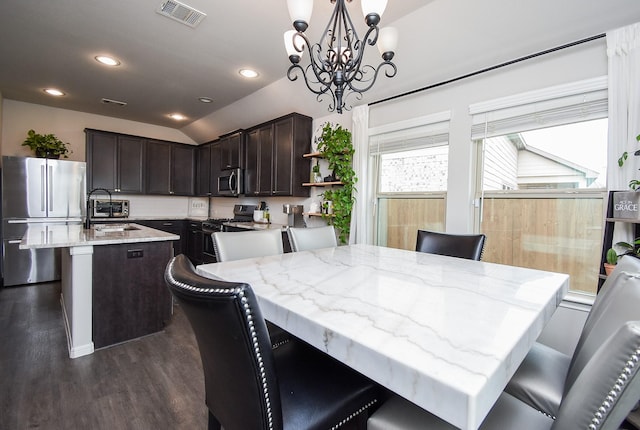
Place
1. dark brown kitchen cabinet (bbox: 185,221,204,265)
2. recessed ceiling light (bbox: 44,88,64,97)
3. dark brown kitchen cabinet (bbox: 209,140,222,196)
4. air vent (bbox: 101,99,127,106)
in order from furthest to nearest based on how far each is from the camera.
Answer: dark brown kitchen cabinet (bbox: 209,140,222,196)
dark brown kitchen cabinet (bbox: 185,221,204,265)
air vent (bbox: 101,99,127,106)
recessed ceiling light (bbox: 44,88,64,97)

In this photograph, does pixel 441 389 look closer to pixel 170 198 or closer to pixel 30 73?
pixel 30 73

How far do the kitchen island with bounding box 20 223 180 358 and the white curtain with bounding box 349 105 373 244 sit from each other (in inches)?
75.4

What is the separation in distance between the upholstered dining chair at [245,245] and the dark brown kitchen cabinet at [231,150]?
3009 millimetres

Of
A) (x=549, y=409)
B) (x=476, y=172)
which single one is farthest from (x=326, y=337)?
(x=476, y=172)

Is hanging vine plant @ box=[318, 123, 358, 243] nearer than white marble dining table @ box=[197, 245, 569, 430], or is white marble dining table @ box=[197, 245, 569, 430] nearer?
white marble dining table @ box=[197, 245, 569, 430]

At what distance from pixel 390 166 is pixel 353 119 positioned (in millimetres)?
680

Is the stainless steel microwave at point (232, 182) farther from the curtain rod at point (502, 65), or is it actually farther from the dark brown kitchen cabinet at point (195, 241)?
the curtain rod at point (502, 65)

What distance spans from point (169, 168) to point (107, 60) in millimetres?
2684

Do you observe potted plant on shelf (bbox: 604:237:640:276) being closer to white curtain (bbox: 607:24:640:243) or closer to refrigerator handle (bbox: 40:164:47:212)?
white curtain (bbox: 607:24:640:243)

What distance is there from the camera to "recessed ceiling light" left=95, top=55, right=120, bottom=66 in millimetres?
3092

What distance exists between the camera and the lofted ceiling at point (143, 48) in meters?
2.29

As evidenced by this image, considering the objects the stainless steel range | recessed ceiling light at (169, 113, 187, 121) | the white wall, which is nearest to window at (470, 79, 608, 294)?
the stainless steel range

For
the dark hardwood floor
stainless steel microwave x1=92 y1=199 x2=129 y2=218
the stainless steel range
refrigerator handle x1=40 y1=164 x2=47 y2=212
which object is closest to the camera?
the dark hardwood floor

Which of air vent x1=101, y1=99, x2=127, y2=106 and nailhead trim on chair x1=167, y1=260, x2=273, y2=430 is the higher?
air vent x1=101, y1=99, x2=127, y2=106
